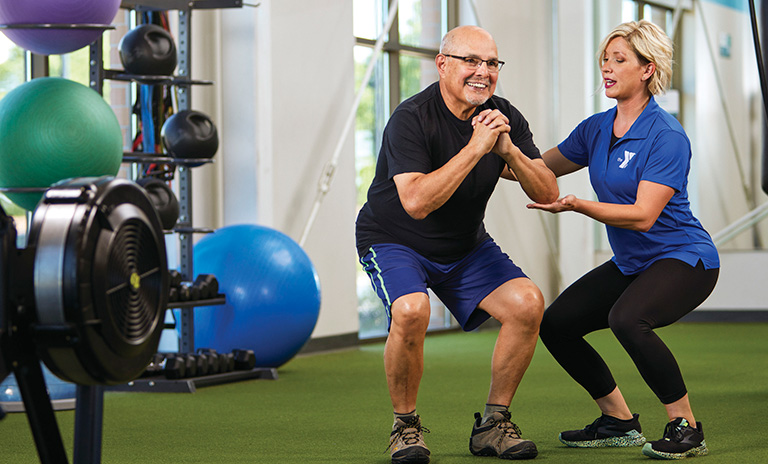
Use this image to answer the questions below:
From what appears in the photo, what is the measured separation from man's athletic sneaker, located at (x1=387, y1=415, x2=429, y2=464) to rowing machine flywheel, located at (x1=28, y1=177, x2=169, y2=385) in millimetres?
1025

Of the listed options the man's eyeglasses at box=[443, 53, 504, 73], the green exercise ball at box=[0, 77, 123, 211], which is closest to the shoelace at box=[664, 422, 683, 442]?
the man's eyeglasses at box=[443, 53, 504, 73]

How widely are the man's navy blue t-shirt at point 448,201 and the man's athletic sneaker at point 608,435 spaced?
0.64 metres

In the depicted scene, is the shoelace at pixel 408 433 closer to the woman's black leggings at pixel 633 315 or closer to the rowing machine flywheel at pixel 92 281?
the woman's black leggings at pixel 633 315

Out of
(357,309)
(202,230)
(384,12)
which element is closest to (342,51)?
(384,12)

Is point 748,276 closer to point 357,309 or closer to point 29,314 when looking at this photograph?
point 357,309

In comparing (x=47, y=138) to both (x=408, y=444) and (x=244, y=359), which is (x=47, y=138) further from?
(x=244, y=359)

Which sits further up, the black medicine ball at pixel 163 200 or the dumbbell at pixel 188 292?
the black medicine ball at pixel 163 200

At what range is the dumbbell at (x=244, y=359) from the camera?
4.62 m

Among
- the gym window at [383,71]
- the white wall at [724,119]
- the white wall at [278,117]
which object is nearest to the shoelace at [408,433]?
the white wall at [278,117]

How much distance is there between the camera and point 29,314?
176 cm

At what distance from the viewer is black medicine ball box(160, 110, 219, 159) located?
13.8 ft

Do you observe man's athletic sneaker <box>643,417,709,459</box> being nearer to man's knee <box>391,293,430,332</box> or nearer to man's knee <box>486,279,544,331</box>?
man's knee <box>486,279,544,331</box>

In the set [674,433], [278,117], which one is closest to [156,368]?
[278,117]

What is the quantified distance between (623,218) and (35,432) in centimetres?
157
